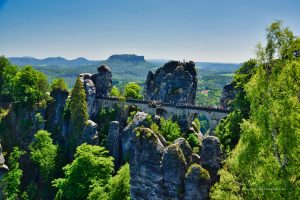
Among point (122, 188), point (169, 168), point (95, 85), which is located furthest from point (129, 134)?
point (169, 168)

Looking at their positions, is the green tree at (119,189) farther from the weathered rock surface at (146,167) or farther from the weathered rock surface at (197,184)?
the weathered rock surface at (197,184)

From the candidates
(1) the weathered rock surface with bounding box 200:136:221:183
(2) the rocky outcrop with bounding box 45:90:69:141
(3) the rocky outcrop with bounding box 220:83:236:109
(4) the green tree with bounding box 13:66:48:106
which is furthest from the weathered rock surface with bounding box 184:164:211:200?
(4) the green tree with bounding box 13:66:48:106

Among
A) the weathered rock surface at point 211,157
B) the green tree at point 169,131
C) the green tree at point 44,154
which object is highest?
the weathered rock surface at point 211,157

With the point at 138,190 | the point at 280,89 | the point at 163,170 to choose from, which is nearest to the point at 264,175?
the point at 280,89

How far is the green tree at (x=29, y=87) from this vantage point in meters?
84.2

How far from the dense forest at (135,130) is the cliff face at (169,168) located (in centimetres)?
70

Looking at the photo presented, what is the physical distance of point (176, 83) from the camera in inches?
3120

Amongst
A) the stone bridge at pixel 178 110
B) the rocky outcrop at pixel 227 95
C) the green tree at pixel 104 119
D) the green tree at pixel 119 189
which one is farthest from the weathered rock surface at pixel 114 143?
the rocky outcrop at pixel 227 95

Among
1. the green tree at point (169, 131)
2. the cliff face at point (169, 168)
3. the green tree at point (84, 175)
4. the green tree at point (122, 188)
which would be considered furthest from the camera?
the green tree at point (169, 131)

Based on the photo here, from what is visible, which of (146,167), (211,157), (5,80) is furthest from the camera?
(5,80)

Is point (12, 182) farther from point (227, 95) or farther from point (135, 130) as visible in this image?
point (227, 95)

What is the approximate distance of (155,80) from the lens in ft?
286

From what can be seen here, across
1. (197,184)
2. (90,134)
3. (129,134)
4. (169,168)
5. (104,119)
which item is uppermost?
(169,168)

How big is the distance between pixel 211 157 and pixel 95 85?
179ft
